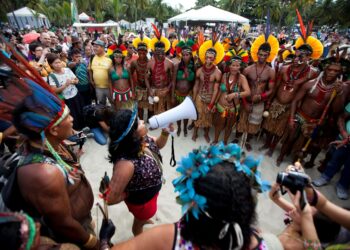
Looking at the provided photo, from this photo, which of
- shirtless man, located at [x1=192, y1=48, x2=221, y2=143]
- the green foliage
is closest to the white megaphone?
shirtless man, located at [x1=192, y1=48, x2=221, y2=143]

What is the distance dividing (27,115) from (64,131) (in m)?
0.29

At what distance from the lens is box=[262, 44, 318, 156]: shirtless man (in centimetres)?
387

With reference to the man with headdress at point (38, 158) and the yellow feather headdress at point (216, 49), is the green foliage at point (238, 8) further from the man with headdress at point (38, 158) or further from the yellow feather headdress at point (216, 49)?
the man with headdress at point (38, 158)

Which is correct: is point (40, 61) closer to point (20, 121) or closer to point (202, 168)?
point (20, 121)

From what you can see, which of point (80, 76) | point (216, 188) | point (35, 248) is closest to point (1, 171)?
point (35, 248)

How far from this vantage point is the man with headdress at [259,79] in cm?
406

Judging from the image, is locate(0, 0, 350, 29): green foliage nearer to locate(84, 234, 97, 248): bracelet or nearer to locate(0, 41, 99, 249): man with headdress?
locate(0, 41, 99, 249): man with headdress

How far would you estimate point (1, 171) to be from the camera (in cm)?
156

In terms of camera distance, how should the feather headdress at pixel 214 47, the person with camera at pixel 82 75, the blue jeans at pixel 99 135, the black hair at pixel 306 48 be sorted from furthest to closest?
the person with camera at pixel 82 75 < the feather headdress at pixel 214 47 < the black hair at pixel 306 48 < the blue jeans at pixel 99 135

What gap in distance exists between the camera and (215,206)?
40.9 inches

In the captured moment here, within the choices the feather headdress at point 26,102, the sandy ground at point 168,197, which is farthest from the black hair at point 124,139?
the feather headdress at point 26,102

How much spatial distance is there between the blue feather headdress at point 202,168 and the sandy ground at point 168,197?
1.13m

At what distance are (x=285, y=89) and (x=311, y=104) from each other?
1.85 feet

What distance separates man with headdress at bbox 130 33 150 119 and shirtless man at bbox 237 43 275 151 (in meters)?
2.31
